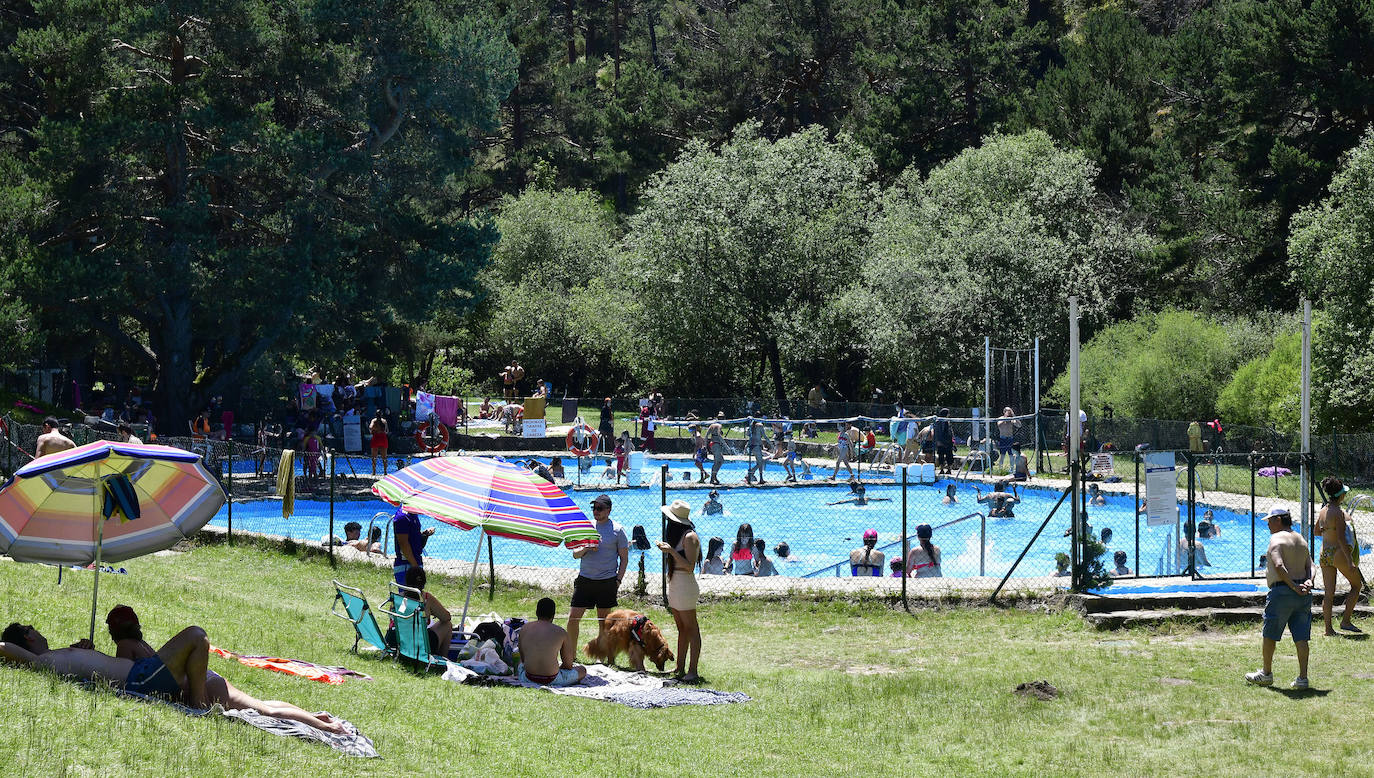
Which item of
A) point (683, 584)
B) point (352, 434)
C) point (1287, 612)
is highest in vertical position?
point (352, 434)

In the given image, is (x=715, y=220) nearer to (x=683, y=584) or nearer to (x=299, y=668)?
(x=683, y=584)

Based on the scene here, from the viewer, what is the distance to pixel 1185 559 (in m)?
17.4

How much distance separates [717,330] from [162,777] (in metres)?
41.3

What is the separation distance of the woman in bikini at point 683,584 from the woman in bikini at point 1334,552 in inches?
252

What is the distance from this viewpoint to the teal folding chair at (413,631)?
11.9m

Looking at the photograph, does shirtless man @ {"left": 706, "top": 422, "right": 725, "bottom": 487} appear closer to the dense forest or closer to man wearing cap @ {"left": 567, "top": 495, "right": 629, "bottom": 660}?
the dense forest

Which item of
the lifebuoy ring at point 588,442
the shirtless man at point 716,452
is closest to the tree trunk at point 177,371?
the lifebuoy ring at point 588,442

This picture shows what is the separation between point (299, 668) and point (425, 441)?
28.0 meters

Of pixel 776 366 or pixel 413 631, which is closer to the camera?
pixel 413 631

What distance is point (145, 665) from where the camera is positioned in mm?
9148

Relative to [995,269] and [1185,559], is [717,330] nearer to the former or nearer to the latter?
[995,269]

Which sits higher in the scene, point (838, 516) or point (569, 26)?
point (569, 26)

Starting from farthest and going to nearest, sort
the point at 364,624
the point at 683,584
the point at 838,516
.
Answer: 1. the point at 838,516
2. the point at 364,624
3. the point at 683,584

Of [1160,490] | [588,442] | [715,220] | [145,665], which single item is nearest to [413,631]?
[145,665]
